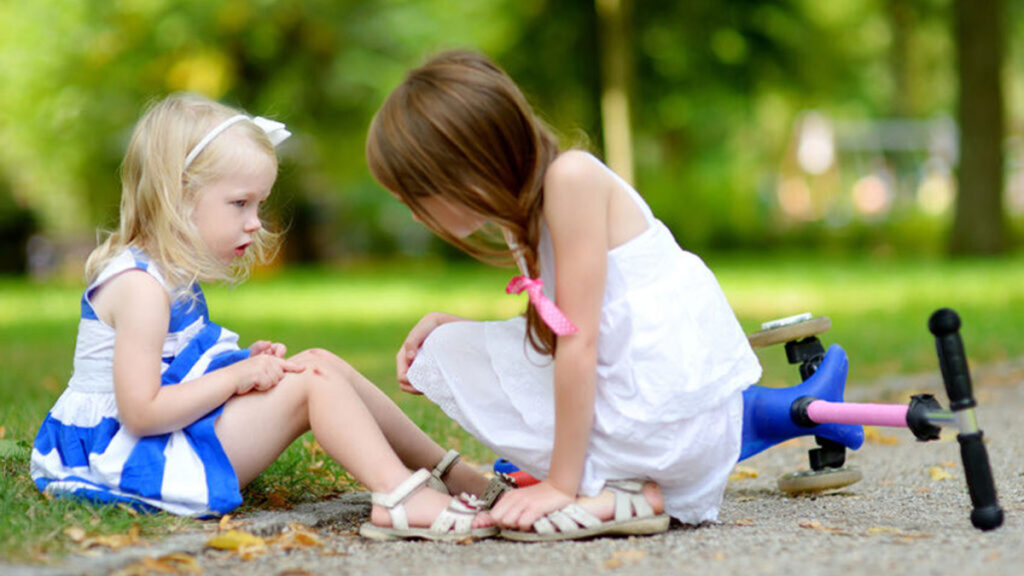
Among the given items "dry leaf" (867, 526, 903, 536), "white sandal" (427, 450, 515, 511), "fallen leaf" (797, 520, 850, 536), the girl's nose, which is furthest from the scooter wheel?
the girl's nose

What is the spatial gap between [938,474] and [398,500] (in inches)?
71.2

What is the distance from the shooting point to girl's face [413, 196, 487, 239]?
2.77m

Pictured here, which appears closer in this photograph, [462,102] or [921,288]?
[462,102]

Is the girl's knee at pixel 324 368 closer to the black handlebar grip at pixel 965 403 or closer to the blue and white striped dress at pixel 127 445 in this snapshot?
the blue and white striped dress at pixel 127 445

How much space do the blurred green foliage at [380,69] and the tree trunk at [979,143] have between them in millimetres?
3320

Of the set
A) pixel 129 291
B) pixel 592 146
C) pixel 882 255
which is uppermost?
pixel 592 146

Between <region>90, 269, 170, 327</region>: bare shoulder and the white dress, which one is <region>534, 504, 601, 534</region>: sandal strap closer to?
the white dress

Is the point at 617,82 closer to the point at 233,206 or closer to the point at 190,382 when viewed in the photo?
the point at 233,206

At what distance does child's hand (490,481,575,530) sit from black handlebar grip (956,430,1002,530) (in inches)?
33.8

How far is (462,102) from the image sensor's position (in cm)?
268

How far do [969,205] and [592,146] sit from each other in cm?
1278

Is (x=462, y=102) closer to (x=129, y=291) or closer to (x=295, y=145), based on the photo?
(x=129, y=291)

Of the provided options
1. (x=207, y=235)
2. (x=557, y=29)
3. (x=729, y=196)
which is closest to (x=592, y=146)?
(x=207, y=235)

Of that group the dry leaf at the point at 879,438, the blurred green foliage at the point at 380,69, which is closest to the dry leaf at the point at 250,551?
the dry leaf at the point at 879,438
